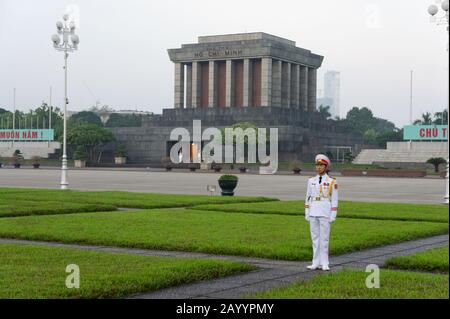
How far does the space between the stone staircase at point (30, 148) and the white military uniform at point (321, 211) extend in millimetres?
101030

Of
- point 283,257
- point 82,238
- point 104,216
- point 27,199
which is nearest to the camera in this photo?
point 283,257

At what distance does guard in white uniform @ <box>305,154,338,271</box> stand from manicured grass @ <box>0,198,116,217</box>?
40.8 feet

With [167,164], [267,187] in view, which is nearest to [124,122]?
[167,164]

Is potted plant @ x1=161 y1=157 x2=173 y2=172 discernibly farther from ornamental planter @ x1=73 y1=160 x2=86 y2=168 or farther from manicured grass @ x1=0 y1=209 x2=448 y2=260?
manicured grass @ x1=0 y1=209 x2=448 y2=260

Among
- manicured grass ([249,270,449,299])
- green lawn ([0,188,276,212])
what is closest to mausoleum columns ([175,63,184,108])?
green lawn ([0,188,276,212])

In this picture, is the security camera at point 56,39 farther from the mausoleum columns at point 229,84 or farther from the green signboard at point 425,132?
the mausoleum columns at point 229,84

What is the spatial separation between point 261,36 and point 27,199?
80.3m

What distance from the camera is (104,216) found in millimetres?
21219

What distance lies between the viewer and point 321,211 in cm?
1188

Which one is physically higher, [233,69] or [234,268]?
[233,69]

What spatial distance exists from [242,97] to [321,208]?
319ft

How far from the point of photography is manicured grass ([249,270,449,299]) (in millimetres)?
9492
